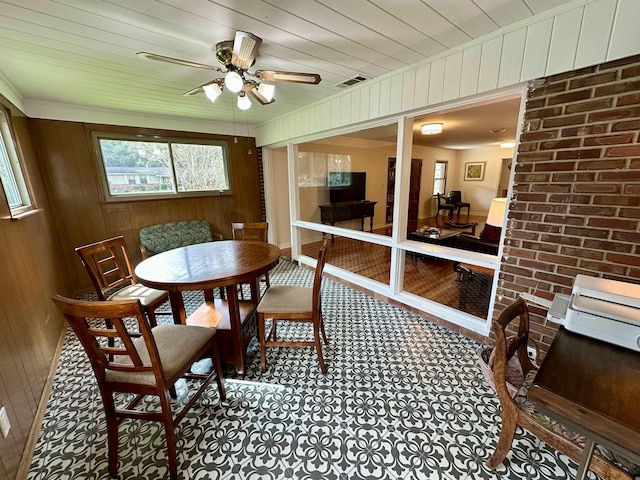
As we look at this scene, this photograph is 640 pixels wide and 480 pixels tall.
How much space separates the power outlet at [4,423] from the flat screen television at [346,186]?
5163mm

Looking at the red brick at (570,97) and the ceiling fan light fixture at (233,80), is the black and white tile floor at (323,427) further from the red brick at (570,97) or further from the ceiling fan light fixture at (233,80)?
the ceiling fan light fixture at (233,80)

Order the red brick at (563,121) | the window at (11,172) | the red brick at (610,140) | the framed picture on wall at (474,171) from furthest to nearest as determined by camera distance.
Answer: the framed picture on wall at (474,171) → the window at (11,172) → the red brick at (563,121) → the red brick at (610,140)

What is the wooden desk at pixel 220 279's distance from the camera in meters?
1.60

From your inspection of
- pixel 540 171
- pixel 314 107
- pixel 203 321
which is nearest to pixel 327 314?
pixel 203 321

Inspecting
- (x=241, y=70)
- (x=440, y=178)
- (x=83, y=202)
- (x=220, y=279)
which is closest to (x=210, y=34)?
(x=241, y=70)

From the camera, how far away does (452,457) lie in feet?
4.41

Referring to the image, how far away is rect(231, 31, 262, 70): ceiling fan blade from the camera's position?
144 cm

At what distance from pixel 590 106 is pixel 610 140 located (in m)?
0.23

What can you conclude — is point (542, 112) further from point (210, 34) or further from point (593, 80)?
point (210, 34)

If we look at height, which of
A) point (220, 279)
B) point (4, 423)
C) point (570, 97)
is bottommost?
point (4, 423)

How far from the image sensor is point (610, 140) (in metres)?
1.44

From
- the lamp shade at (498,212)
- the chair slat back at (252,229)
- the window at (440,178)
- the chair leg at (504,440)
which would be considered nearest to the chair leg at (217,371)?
the chair slat back at (252,229)

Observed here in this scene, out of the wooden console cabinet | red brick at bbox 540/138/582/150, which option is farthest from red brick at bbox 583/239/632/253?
the wooden console cabinet

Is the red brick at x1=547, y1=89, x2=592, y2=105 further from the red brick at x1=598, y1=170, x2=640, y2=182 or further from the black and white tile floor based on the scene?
the black and white tile floor
